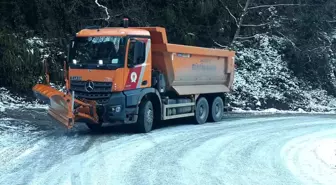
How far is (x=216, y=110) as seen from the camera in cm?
1812

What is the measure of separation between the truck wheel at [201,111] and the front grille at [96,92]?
4402mm

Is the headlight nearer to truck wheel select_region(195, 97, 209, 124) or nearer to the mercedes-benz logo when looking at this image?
the mercedes-benz logo

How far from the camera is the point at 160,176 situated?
28.2ft

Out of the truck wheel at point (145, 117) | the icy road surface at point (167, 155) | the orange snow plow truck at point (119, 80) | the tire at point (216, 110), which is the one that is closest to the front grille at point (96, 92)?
the orange snow plow truck at point (119, 80)

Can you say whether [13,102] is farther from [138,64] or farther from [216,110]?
[138,64]

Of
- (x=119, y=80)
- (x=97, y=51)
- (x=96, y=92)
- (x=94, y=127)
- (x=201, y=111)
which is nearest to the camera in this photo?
(x=119, y=80)

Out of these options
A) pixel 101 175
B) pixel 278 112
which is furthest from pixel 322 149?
pixel 278 112

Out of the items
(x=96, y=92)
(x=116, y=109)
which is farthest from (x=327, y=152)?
(x=96, y=92)

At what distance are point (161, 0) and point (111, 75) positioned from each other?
41.6ft

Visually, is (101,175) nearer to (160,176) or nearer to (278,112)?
(160,176)

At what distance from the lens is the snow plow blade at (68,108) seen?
12398 mm

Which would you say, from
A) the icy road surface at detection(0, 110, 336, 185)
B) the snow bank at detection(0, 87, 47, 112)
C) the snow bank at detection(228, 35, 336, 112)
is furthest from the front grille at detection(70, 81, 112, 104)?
the snow bank at detection(228, 35, 336, 112)

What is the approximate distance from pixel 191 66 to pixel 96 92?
407cm

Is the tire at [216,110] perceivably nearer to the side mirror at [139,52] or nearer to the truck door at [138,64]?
the truck door at [138,64]
